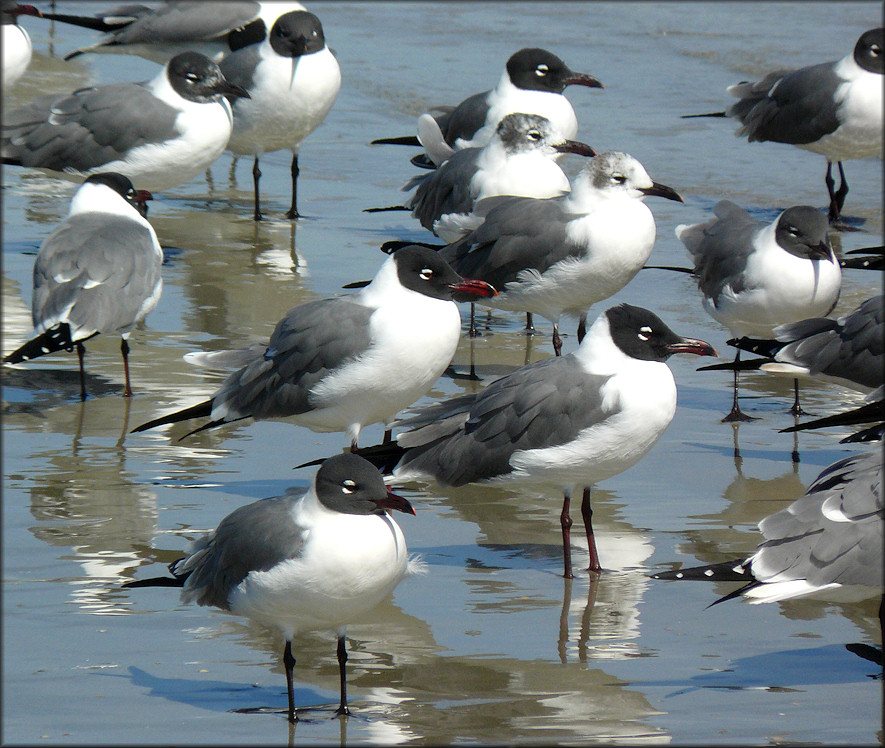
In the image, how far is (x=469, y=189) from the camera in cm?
952

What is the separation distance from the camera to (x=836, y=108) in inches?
466

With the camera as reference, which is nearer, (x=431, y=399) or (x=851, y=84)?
(x=431, y=399)

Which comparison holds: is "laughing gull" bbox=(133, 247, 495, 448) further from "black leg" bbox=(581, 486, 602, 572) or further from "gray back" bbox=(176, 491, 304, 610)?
"gray back" bbox=(176, 491, 304, 610)

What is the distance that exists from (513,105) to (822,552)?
6.79m

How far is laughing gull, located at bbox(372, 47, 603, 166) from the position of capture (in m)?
11.0

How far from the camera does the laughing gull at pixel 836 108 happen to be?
463 inches

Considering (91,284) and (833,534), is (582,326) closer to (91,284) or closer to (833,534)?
(91,284)

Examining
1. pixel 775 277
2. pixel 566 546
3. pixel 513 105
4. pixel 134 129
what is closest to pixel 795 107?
pixel 513 105

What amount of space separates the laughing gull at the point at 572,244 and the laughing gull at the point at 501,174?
1.05m

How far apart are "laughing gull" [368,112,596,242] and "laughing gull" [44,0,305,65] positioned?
3.20 m

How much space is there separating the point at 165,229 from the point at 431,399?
390 centimetres

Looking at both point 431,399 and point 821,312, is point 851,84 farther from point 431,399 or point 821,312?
point 431,399

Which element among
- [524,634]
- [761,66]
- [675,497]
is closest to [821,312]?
[675,497]

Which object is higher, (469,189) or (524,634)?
(469,189)
